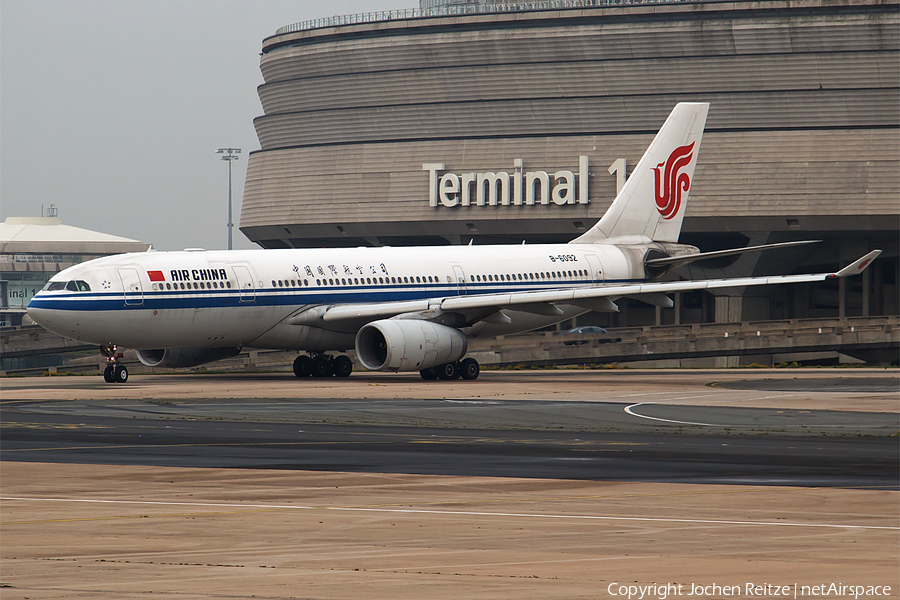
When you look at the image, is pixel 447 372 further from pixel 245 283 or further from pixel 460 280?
pixel 245 283

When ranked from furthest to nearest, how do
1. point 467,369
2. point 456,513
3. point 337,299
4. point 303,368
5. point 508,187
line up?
1. point 508,187
2. point 303,368
3. point 467,369
4. point 337,299
5. point 456,513

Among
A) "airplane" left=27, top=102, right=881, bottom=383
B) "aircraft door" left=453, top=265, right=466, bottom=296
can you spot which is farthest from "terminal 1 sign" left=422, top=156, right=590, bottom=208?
"aircraft door" left=453, top=265, right=466, bottom=296

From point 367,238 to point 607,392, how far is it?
5417cm

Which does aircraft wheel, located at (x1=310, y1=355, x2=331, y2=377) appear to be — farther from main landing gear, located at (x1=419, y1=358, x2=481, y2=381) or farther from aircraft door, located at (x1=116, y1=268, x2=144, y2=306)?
aircraft door, located at (x1=116, y1=268, x2=144, y2=306)

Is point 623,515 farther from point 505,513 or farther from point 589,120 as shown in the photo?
point 589,120

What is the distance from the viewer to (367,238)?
283 feet

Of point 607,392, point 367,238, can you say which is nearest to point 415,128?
point 367,238

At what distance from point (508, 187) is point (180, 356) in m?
43.3

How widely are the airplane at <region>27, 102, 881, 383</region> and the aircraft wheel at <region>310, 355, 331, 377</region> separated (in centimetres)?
3

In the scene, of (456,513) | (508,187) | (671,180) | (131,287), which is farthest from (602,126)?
(456,513)

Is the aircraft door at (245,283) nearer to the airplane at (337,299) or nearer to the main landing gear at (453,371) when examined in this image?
the airplane at (337,299)

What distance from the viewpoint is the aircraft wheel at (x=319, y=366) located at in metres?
41.8

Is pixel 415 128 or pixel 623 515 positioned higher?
pixel 415 128

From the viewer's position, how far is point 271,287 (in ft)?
124
